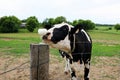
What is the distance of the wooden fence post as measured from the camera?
4281mm

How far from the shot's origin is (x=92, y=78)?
270 inches

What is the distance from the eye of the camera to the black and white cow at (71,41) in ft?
13.4

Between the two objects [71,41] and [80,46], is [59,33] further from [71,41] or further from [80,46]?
[80,46]

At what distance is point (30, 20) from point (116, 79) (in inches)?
1393

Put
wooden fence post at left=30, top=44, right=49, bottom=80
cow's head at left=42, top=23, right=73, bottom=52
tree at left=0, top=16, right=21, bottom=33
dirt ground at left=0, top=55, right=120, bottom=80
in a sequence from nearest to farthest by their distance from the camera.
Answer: cow's head at left=42, top=23, right=73, bottom=52, wooden fence post at left=30, top=44, right=49, bottom=80, dirt ground at left=0, top=55, right=120, bottom=80, tree at left=0, top=16, right=21, bottom=33

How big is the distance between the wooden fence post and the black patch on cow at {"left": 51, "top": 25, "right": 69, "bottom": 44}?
0.31 m

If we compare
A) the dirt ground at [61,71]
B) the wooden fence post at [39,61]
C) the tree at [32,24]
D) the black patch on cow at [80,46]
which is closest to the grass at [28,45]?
the dirt ground at [61,71]

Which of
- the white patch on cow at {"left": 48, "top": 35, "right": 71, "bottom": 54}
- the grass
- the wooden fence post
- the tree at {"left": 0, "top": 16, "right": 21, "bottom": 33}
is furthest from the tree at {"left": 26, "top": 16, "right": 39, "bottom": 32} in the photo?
the white patch on cow at {"left": 48, "top": 35, "right": 71, "bottom": 54}

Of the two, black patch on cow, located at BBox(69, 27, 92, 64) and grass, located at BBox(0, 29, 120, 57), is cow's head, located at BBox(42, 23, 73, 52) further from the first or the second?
grass, located at BBox(0, 29, 120, 57)

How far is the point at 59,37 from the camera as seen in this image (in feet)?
13.8

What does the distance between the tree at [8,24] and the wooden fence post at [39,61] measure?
35.9 m

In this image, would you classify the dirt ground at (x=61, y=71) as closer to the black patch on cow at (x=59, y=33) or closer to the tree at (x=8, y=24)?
the black patch on cow at (x=59, y=33)

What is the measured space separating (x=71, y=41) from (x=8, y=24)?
123 ft

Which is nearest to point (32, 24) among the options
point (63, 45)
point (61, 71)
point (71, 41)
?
point (61, 71)
